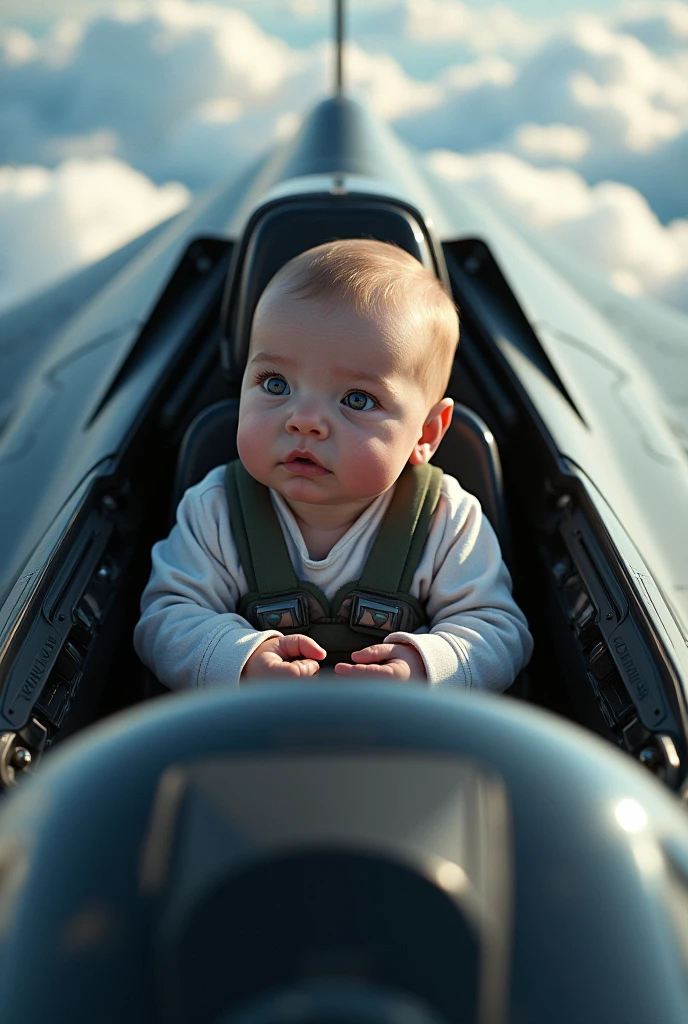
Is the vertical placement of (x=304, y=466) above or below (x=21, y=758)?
above

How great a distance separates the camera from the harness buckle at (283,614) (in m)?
1.49

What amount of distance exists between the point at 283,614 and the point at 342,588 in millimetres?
104

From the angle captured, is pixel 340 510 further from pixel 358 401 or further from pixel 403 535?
pixel 358 401

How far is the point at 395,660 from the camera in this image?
1.37 meters

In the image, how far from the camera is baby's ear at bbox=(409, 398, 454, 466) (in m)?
1.60

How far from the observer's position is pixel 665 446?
236 cm

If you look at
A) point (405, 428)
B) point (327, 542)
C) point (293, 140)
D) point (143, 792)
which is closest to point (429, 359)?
point (405, 428)

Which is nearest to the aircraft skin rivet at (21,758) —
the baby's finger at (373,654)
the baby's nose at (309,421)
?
the baby's finger at (373,654)

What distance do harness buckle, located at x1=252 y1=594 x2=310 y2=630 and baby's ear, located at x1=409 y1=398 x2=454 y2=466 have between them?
310mm

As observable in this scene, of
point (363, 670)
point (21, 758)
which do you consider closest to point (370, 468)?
point (363, 670)

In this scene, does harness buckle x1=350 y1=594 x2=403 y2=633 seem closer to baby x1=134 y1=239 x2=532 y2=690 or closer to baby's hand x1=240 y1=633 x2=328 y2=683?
baby x1=134 y1=239 x2=532 y2=690

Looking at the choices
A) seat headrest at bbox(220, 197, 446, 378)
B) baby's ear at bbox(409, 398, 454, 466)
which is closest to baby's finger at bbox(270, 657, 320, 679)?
baby's ear at bbox(409, 398, 454, 466)

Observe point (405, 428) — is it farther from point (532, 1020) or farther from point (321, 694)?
point (532, 1020)

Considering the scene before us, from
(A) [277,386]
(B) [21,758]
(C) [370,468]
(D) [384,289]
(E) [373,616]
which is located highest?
(D) [384,289]
